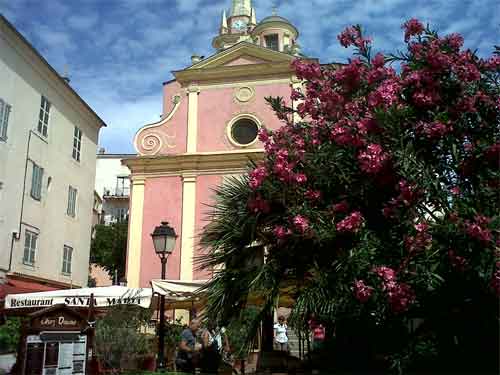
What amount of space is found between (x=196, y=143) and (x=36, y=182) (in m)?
6.34

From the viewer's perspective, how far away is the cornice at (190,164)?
75.3 feet

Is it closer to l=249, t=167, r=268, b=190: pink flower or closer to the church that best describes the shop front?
l=249, t=167, r=268, b=190: pink flower

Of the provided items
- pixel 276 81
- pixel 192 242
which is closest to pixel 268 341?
pixel 192 242

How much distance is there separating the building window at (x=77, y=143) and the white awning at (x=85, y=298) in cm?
1338

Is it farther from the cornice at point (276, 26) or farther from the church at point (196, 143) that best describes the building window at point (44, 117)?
the cornice at point (276, 26)

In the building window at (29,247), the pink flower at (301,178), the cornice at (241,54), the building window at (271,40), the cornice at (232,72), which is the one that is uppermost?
the building window at (271,40)

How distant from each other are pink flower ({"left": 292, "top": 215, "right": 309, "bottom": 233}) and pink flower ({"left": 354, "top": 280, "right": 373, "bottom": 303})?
1.04 meters

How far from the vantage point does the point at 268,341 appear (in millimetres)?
10102

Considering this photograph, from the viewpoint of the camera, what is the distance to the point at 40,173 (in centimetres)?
2162

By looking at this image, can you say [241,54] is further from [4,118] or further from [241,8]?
[241,8]

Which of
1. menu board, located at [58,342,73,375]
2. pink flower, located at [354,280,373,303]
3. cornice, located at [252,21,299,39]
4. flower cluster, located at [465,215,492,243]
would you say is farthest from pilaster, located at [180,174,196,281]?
flower cluster, located at [465,215,492,243]

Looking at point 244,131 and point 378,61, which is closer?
point 378,61

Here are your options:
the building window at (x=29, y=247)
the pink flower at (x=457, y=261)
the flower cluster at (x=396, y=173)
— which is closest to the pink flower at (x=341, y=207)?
the flower cluster at (x=396, y=173)

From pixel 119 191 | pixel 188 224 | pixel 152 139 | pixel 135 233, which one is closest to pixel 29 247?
pixel 135 233
